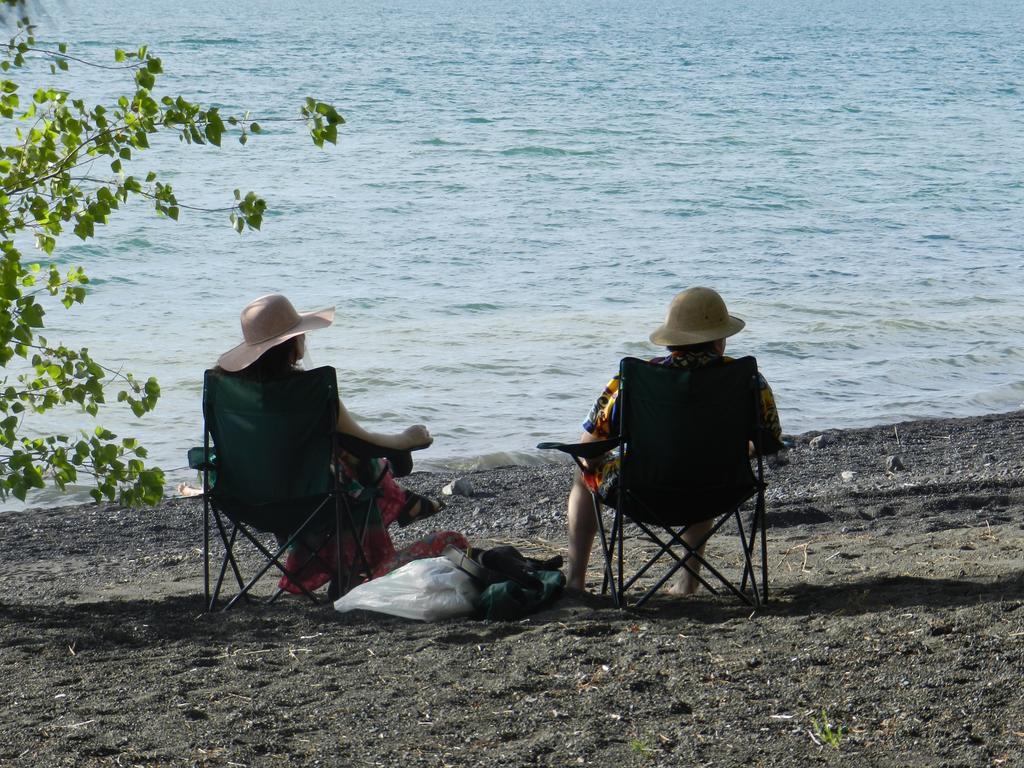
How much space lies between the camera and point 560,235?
21031 millimetres

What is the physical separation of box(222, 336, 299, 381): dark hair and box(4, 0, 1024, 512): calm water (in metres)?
2.49

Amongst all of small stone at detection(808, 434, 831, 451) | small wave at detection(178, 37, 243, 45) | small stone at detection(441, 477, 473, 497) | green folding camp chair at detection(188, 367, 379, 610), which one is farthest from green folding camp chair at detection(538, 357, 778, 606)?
small wave at detection(178, 37, 243, 45)

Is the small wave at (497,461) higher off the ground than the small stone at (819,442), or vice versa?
the small stone at (819,442)

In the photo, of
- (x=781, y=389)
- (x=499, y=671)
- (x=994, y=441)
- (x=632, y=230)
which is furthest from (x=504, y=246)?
(x=499, y=671)

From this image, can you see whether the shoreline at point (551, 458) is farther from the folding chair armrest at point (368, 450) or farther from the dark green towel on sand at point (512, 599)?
the dark green towel on sand at point (512, 599)

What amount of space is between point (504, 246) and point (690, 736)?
678 inches

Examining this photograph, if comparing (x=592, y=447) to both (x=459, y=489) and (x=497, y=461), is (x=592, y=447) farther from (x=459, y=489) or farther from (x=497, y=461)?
(x=497, y=461)

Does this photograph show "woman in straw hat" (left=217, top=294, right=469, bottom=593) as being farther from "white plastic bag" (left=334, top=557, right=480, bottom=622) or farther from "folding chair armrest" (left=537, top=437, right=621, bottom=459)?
"folding chair armrest" (left=537, top=437, right=621, bottom=459)

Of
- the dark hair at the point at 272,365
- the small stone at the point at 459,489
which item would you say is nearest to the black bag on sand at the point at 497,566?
the dark hair at the point at 272,365

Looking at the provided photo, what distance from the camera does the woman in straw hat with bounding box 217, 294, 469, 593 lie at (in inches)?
184

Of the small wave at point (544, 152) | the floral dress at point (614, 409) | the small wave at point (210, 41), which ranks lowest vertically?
the floral dress at point (614, 409)

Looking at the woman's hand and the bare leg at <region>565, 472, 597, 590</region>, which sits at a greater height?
the woman's hand

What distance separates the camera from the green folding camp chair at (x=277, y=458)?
4.56m

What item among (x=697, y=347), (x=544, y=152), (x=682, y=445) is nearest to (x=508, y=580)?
(x=682, y=445)
